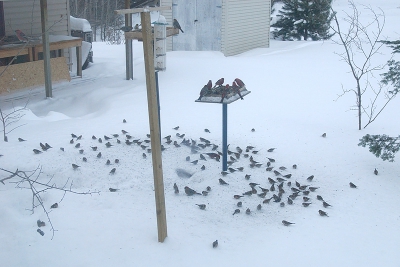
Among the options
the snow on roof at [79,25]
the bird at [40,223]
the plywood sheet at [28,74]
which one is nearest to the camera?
the bird at [40,223]

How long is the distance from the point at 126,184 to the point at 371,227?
2814mm

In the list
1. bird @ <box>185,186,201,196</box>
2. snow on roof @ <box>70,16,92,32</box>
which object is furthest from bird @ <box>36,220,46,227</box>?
snow on roof @ <box>70,16,92,32</box>

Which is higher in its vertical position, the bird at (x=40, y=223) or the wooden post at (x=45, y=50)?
the wooden post at (x=45, y=50)

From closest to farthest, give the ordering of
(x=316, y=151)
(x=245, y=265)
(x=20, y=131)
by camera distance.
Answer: (x=245, y=265) → (x=316, y=151) → (x=20, y=131)

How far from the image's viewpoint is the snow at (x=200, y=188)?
15.0 ft

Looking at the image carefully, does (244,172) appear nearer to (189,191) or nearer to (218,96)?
(189,191)

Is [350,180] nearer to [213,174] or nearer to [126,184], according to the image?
[213,174]

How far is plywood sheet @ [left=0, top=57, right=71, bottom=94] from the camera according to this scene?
9.95 metres

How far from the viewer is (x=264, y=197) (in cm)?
566

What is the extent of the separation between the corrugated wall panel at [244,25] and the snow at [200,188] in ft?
17.1

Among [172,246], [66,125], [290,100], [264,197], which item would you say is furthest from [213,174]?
[290,100]

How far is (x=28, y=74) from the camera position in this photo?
34.4 ft

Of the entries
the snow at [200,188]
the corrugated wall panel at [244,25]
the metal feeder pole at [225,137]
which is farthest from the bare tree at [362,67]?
the corrugated wall panel at [244,25]

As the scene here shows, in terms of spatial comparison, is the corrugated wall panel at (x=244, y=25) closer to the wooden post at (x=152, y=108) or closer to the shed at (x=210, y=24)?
the shed at (x=210, y=24)
